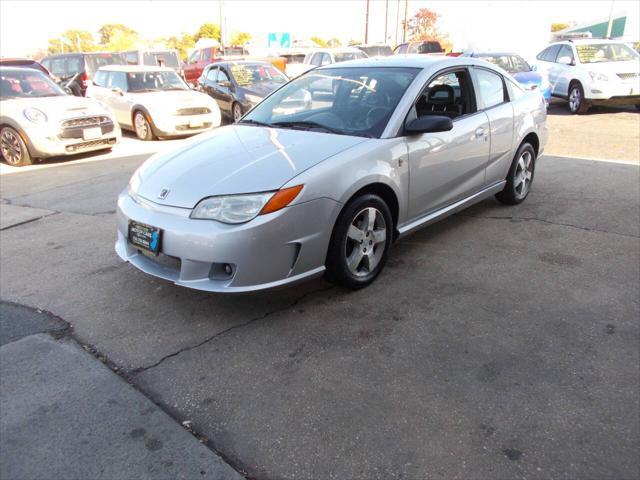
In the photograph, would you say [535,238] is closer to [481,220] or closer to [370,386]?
[481,220]

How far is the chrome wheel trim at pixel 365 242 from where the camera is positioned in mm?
3629

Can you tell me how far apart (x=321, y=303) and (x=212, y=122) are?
8.21 m

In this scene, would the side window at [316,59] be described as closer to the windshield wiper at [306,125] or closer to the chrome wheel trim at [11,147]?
the chrome wheel trim at [11,147]

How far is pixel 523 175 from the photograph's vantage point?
5.63 metres

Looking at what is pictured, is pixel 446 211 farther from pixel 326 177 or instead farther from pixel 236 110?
pixel 236 110

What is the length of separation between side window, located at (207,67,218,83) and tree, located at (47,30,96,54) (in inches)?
2698

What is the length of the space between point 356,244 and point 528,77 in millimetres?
11050

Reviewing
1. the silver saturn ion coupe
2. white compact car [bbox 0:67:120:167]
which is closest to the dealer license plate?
the silver saturn ion coupe

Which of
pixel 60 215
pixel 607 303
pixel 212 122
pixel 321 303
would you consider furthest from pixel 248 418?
pixel 212 122

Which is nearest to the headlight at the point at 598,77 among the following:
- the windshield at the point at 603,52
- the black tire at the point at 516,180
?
the windshield at the point at 603,52

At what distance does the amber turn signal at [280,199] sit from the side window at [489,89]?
→ 8.08ft

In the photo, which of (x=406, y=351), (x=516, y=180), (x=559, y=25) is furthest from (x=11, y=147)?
(x=559, y=25)

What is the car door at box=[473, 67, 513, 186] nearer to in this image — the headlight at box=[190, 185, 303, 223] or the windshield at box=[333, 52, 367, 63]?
the headlight at box=[190, 185, 303, 223]

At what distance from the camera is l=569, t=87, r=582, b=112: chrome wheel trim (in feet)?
42.4
